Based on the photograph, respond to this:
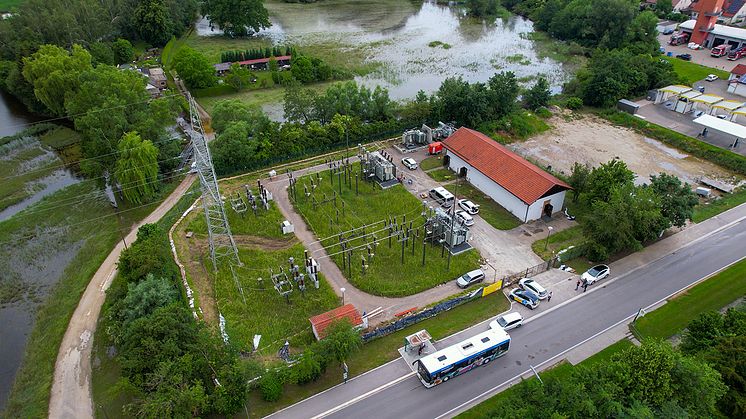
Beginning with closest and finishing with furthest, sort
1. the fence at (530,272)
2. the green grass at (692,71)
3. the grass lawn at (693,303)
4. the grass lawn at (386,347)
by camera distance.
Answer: the grass lawn at (386,347) → the grass lawn at (693,303) → the fence at (530,272) → the green grass at (692,71)

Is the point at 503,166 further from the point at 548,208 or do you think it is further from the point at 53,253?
the point at 53,253

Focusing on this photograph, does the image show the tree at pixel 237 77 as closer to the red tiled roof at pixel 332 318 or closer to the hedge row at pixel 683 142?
the red tiled roof at pixel 332 318

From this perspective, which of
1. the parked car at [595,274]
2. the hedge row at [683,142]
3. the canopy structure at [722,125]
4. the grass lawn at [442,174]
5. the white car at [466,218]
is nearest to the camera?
the parked car at [595,274]

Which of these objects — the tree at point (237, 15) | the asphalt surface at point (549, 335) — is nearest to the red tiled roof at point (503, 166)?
the asphalt surface at point (549, 335)

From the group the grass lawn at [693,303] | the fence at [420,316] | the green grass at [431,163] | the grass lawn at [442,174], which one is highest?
the green grass at [431,163]

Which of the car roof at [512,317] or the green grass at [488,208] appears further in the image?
the green grass at [488,208]

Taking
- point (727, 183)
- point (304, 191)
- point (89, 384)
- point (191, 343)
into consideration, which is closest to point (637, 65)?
point (727, 183)

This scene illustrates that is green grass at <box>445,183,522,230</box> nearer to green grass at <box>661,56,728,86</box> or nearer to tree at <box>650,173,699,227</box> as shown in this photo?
tree at <box>650,173,699,227</box>
